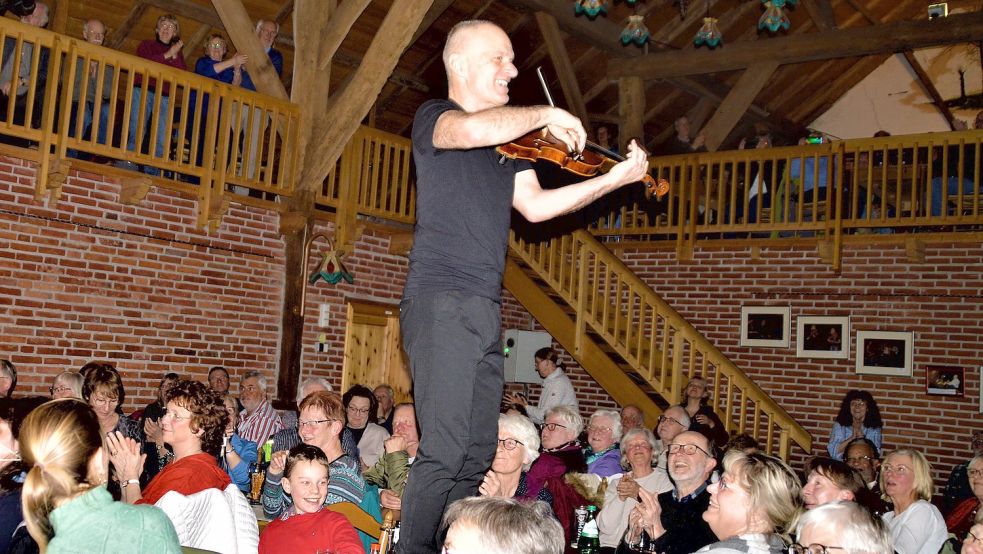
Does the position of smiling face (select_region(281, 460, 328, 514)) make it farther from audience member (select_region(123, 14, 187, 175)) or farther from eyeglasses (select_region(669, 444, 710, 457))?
audience member (select_region(123, 14, 187, 175))

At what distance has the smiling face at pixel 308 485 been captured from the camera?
3564 mm

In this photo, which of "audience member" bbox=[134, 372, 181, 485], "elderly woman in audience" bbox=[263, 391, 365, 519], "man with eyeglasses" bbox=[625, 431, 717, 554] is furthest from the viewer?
"audience member" bbox=[134, 372, 181, 485]

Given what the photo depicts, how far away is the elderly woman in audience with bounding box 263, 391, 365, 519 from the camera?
4305 millimetres

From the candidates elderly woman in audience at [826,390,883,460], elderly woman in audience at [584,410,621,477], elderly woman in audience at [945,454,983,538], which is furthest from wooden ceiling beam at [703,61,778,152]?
elderly woman in audience at [945,454,983,538]

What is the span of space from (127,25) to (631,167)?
9.33 m

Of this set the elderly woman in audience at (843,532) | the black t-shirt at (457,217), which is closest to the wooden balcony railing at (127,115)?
the black t-shirt at (457,217)

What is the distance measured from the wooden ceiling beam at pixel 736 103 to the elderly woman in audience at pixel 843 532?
9.57 meters

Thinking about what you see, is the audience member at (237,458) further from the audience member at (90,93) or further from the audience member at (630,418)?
the audience member at (630,418)

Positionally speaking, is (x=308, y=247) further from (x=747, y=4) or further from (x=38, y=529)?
Answer: (x=38, y=529)

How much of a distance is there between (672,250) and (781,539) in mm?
8642

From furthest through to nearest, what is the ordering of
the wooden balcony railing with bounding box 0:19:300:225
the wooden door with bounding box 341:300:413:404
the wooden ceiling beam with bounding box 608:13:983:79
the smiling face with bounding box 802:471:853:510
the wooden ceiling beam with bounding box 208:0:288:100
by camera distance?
the wooden door with bounding box 341:300:413:404 < the wooden ceiling beam with bounding box 608:13:983:79 < the wooden ceiling beam with bounding box 208:0:288:100 < the wooden balcony railing with bounding box 0:19:300:225 < the smiling face with bounding box 802:471:853:510

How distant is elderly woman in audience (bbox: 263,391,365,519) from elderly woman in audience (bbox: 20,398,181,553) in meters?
2.10

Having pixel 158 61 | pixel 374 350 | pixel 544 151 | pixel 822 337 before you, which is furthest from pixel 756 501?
pixel 374 350

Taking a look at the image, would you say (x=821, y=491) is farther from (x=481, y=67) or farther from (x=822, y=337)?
(x=822, y=337)
